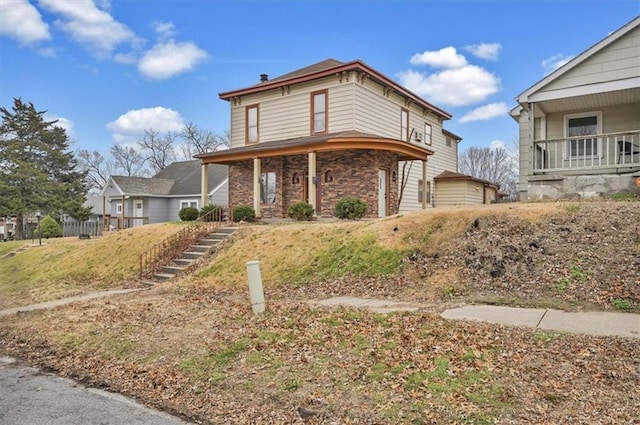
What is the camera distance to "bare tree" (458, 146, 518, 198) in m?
58.5

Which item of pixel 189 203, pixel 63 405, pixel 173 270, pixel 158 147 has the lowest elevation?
pixel 63 405

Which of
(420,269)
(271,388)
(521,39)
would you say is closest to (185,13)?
(420,269)

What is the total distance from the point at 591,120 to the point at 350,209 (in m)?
8.54

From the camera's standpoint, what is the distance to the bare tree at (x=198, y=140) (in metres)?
56.8

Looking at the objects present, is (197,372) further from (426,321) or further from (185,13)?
(185,13)

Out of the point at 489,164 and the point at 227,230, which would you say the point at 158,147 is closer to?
the point at 489,164

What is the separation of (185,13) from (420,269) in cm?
1138

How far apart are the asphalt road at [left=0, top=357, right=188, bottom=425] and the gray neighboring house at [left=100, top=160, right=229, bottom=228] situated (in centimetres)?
2626

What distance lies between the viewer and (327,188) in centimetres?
1852

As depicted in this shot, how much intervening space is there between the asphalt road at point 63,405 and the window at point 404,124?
18.6 m

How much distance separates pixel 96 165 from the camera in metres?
62.0

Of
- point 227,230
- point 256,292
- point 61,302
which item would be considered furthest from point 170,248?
point 256,292

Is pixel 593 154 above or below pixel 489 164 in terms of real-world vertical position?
below

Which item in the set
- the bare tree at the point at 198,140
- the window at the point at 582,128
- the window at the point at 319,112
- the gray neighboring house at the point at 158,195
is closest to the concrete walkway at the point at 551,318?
the window at the point at 582,128
